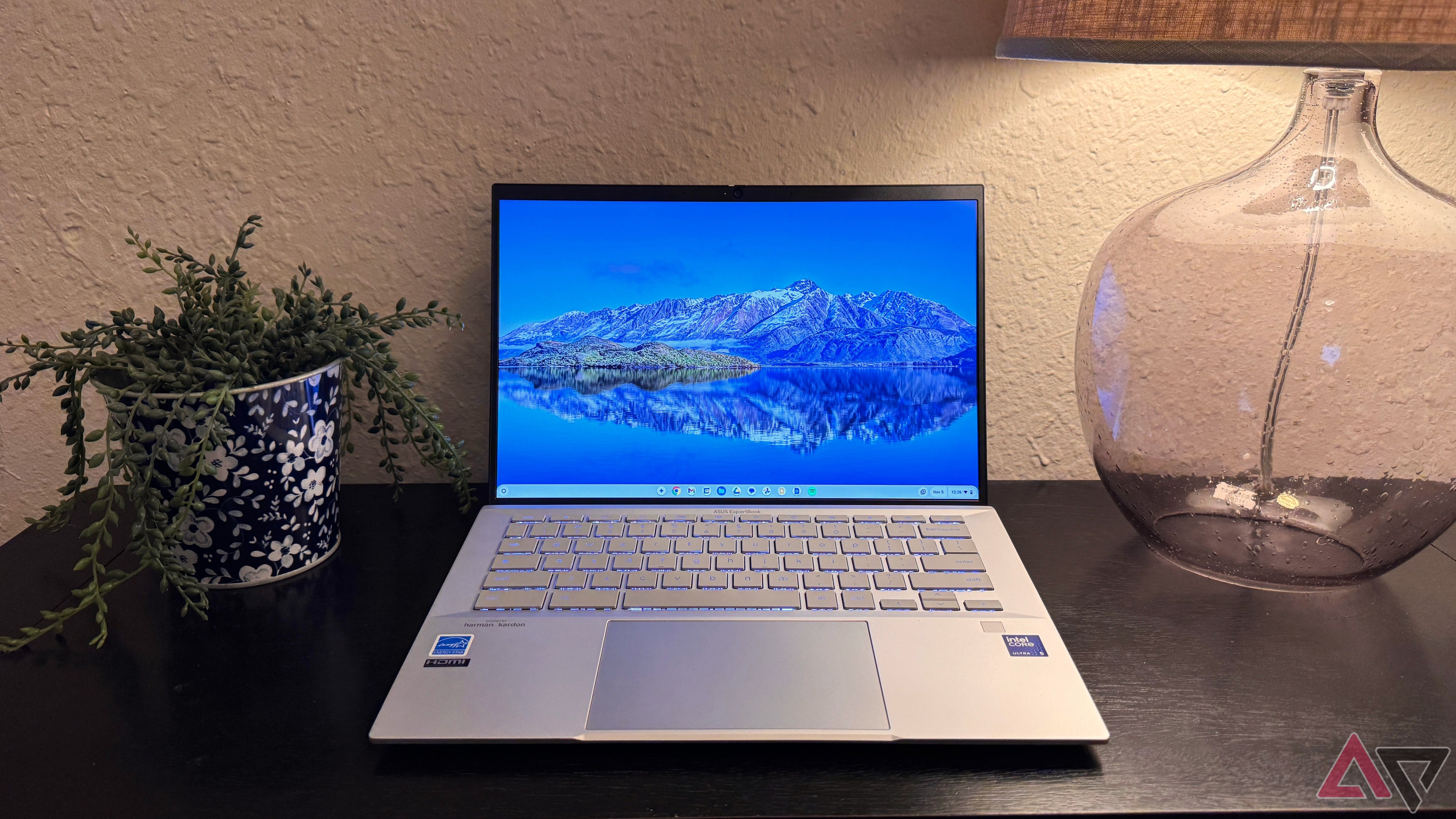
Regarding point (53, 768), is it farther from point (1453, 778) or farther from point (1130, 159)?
point (1130, 159)

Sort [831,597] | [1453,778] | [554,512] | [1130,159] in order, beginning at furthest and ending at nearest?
1. [1130,159]
2. [554,512]
3. [831,597]
4. [1453,778]

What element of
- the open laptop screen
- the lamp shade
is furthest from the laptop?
the lamp shade

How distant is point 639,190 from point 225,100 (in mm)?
417

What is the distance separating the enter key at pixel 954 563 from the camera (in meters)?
0.67

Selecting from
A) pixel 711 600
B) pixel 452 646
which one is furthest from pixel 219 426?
pixel 711 600

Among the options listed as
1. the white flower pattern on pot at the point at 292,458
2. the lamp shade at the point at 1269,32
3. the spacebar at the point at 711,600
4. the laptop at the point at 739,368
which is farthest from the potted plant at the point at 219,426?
the lamp shade at the point at 1269,32

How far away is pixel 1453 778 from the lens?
48cm

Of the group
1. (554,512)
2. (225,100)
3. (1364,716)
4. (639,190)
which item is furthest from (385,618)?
(1364,716)

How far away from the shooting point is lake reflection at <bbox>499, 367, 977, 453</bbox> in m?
0.79

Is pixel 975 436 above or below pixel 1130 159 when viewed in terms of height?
below

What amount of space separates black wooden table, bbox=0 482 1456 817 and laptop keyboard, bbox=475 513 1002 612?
8cm

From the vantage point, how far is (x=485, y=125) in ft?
2.75

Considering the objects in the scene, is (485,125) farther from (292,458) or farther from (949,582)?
(949,582)

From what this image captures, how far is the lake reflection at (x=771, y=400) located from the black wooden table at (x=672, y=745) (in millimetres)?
178
